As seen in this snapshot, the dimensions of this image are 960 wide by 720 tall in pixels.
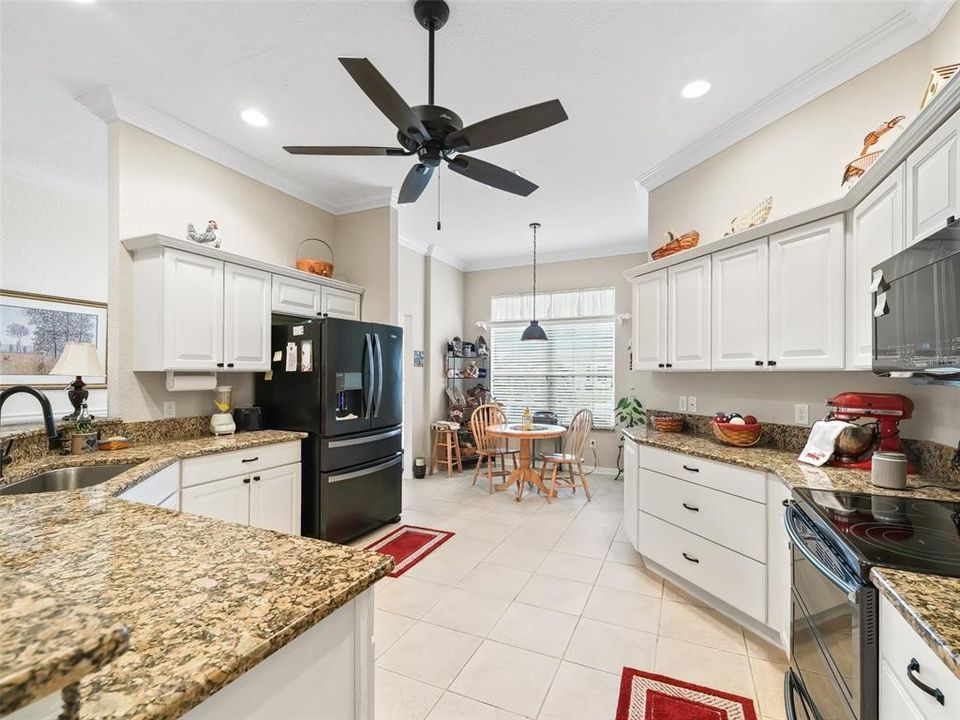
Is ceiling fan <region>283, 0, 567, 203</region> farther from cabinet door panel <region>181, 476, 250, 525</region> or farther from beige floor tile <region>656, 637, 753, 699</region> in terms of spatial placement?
beige floor tile <region>656, 637, 753, 699</region>

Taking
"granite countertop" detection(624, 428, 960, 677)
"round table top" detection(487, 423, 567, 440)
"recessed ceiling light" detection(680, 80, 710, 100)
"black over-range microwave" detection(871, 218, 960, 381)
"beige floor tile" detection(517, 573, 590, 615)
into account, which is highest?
"recessed ceiling light" detection(680, 80, 710, 100)

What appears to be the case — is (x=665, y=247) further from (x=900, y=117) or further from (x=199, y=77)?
(x=199, y=77)

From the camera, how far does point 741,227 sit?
2.80 meters

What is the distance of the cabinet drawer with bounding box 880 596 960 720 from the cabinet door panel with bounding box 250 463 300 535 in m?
3.10

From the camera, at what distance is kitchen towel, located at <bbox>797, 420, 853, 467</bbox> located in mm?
2160

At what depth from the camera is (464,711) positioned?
6.01ft

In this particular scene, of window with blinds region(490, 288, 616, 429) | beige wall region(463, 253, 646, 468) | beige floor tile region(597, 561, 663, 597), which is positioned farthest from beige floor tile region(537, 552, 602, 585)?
window with blinds region(490, 288, 616, 429)

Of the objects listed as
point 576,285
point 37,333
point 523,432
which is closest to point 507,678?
point 523,432

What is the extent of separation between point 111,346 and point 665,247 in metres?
3.84

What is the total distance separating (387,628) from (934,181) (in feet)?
10.1

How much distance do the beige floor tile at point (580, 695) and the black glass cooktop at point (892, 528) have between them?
44.6 inches

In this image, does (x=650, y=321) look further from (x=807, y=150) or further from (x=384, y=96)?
(x=384, y=96)

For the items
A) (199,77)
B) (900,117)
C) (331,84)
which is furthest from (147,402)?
(900,117)

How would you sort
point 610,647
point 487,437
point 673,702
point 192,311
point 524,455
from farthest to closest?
1. point 487,437
2. point 524,455
3. point 192,311
4. point 610,647
5. point 673,702
